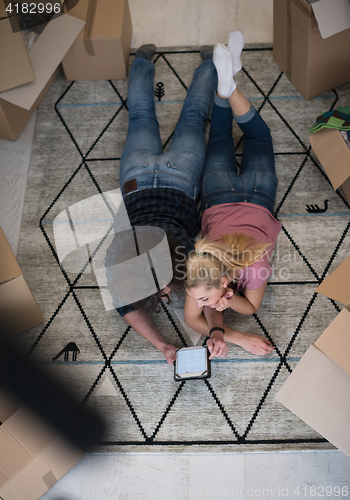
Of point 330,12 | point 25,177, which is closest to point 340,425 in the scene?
point 330,12

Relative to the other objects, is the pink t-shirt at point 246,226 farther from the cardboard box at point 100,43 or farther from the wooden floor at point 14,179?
the cardboard box at point 100,43

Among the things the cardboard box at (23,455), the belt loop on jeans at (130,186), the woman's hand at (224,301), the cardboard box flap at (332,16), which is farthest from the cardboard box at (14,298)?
the cardboard box flap at (332,16)

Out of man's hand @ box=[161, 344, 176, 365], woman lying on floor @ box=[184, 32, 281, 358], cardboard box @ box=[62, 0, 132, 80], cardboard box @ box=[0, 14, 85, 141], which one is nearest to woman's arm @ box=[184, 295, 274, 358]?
woman lying on floor @ box=[184, 32, 281, 358]

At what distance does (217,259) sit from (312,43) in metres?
0.97

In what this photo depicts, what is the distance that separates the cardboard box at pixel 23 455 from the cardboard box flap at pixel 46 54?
1.07 m

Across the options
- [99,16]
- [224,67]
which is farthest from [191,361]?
[99,16]

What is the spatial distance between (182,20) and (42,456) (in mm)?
1982

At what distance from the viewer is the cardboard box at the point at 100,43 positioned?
1.70 meters

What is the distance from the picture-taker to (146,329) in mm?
1361

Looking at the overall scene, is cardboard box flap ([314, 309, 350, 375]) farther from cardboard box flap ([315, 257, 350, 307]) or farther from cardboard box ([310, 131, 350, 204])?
cardboard box ([310, 131, 350, 204])

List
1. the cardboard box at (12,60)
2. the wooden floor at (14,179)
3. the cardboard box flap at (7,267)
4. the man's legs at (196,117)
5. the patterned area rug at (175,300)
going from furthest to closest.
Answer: the wooden floor at (14,179) < the man's legs at (196,117) < the cardboard box at (12,60) < the patterned area rug at (175,300) < the cardboard box flap at (7,267)

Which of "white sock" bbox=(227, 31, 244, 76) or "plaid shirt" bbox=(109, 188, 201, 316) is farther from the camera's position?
"white sock" bbox=(227, 31, 244, 76)

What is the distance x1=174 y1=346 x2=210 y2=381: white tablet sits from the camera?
4.18 ft

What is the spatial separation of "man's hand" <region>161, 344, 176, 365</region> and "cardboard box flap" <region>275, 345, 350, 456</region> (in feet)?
1.18
